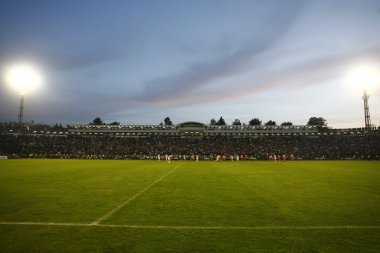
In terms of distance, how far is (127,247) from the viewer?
641 cm

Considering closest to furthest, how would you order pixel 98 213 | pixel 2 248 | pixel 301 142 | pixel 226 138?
pixel 2 248, pixel 98 213, pixel 301 142, pixel 226 138

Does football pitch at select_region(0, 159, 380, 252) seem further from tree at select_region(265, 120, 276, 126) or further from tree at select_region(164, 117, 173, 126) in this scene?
tree at select_region(265, 120, 276, 126)

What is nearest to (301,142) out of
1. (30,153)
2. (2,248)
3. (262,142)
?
(262,142)

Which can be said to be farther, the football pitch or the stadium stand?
the stadium stand

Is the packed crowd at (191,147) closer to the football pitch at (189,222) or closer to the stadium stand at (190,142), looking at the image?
the stadium stand at (190,142)

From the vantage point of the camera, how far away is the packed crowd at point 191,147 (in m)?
66.8

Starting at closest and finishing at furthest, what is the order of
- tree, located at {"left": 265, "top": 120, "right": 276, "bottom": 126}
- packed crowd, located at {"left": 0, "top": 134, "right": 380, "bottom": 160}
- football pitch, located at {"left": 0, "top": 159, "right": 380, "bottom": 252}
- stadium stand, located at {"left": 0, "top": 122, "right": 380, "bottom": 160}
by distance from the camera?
football pitch, located at {"left": 0, "top": 159, "right": 380, "bottom": 252} → packed crowd, located at {"left": 0, "top": 134, "right": 380, "bottom": 160} → stadium stand, located at {"left": 0, "top": 122, "right": 380, "bottom": 160} → tree, located at {"left": 265, "top": 120, "right": 276, "bottom": 126}

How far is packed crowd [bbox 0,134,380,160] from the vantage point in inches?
2630

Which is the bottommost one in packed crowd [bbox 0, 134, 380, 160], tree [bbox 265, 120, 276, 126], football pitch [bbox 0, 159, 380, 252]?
football pitch [bbox 0, 159, 380, 252]

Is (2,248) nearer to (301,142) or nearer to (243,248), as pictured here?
(243,248)

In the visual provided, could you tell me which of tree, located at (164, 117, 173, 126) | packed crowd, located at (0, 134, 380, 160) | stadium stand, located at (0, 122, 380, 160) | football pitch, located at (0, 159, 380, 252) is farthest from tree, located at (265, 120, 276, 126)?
football pitch, located at (0, 159, 380, 252)

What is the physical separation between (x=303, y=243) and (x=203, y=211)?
13.1 ft

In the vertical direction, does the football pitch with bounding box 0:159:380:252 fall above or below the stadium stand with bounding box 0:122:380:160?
below

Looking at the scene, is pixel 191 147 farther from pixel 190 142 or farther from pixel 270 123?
pixel 270 123
